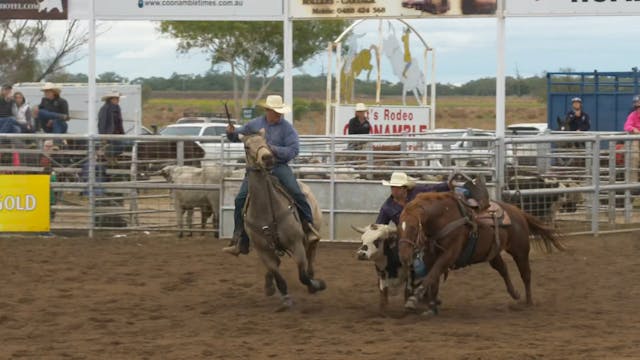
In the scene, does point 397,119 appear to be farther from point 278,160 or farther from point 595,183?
point 278,160

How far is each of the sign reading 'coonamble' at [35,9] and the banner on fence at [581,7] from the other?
6594mm

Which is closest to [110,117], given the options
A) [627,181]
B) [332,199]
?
[332,199]

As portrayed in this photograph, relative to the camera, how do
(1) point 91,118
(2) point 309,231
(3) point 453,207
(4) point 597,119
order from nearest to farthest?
1. (3) point 453,207
2. (2) point 309,231
3. (1) point 91,118
4. (4) point 597,119

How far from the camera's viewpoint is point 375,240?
10031 millimetres

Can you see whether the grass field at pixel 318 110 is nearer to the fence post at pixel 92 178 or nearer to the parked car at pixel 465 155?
the fence post at pixel 92 178

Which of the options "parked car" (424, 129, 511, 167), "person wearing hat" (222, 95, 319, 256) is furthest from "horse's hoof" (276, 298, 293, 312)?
"parked car" (424, 129, 511, 167)

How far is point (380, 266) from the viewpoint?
33.6ft

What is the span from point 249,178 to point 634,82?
16.7 metres

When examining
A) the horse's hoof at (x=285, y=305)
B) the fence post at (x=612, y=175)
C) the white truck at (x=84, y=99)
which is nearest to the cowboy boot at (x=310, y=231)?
the horse's hoof at (x=285, y=305)

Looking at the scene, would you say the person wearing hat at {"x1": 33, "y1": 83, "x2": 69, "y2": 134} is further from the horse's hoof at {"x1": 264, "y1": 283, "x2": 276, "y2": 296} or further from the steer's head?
the steer's head

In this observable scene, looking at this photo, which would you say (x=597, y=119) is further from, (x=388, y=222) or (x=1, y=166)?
(x=388, y=222)

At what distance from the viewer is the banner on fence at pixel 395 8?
1642cm

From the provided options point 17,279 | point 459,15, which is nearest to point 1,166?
point 17,279

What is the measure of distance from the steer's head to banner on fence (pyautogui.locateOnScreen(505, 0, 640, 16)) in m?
6.95
